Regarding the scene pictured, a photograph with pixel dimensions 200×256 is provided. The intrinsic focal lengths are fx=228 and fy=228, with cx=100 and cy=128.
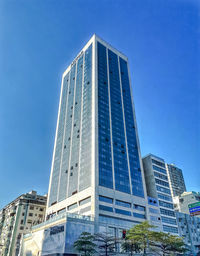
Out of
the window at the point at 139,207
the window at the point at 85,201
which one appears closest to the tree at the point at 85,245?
the window at the point at 85,201

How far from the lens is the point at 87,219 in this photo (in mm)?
72750

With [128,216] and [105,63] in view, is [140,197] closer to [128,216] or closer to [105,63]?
[128,216]

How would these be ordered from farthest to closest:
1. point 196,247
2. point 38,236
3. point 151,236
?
point 196,247, point 38,236, point 151,236

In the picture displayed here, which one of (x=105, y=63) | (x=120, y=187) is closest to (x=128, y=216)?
(x=120, y=187)

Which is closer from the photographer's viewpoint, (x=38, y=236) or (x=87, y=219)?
(x=87, y=219)

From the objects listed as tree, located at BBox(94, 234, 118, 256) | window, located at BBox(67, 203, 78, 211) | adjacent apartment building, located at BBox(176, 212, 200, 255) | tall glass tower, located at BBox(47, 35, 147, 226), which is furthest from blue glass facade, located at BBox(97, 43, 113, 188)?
adjacent apartment building, located at BBox(176, 212, 200, 255)

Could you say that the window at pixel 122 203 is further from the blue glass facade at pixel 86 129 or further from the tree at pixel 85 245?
the tree at pixel 85 245

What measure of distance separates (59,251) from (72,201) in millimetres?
24570

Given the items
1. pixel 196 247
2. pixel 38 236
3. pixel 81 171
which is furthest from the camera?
pixel 196 247

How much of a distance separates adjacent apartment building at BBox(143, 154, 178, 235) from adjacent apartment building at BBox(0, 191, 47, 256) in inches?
2095

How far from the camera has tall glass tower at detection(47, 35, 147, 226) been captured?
279ft

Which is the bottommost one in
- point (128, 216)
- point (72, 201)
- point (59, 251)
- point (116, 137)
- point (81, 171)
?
point (59, 251)

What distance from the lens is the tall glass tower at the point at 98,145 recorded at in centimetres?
8496

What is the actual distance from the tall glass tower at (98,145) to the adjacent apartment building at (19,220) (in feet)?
53.3
